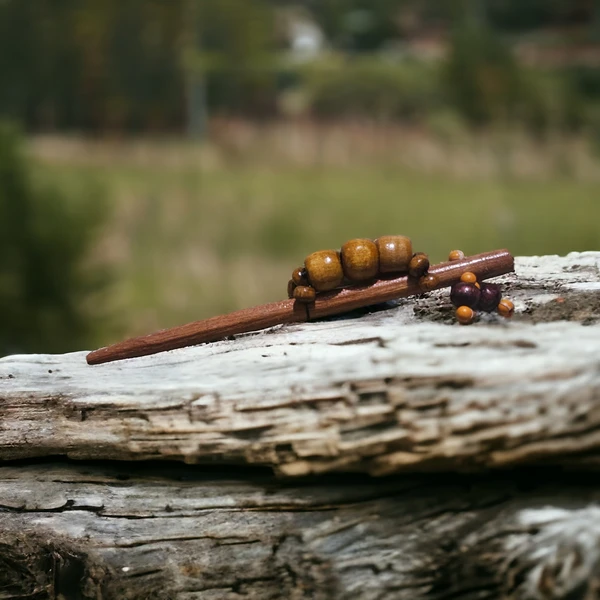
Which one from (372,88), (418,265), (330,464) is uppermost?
Result: (372,88)

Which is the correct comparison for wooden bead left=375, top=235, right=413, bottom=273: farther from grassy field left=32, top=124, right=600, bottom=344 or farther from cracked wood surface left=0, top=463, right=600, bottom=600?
grassy field left=32, top=124, right=600, bottom=344

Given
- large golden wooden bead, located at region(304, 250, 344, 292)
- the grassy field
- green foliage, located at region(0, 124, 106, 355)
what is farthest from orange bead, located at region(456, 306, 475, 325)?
green foliage, located at region(0, 124, 106, 355)

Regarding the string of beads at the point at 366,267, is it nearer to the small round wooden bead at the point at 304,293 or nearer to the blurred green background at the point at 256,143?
the small round wooden bead at the point at 304,293

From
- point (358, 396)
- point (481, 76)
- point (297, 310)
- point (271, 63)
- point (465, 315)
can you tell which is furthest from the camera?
point (271, 63)

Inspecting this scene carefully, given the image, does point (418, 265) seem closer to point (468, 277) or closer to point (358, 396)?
point (468, 277)

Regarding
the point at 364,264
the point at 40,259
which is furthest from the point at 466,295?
the point at 40,259

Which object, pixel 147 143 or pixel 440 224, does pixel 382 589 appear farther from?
pixel 147 143
